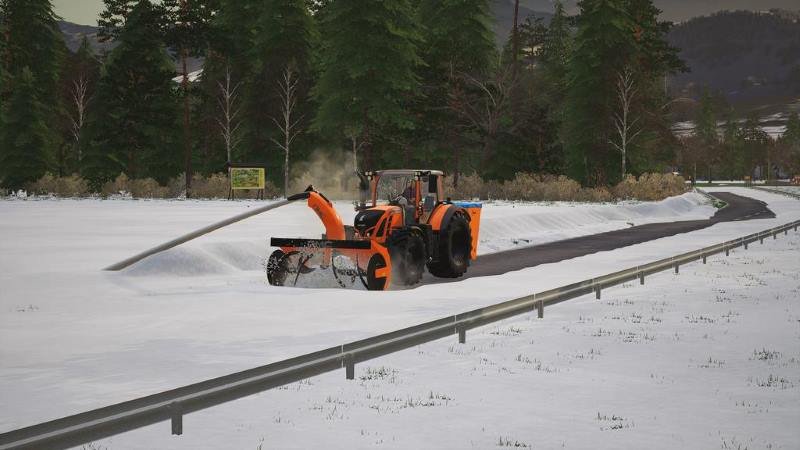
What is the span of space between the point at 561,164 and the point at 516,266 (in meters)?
42.7

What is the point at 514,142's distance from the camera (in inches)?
2381

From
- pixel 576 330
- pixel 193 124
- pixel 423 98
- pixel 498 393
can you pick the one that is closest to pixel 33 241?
pixel 576 330

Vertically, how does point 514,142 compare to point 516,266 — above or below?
above

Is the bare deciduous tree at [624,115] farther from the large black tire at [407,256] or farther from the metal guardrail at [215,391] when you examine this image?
the metal guardrail at [215,391]

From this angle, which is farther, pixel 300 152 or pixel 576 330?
pixel 300 152

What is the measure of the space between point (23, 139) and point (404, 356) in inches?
2184

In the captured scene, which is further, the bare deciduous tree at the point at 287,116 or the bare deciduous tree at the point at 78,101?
the bare deciduous tree at the point at 78,101

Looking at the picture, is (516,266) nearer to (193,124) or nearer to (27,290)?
(27,290)

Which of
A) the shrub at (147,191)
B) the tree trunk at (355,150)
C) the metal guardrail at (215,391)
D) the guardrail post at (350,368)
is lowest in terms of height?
the guardrail post at (350,368)

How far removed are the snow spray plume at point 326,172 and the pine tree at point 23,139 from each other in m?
16.9

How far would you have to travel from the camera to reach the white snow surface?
738 centimetres

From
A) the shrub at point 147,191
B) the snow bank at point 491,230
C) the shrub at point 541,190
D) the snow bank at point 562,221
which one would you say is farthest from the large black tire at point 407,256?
the shrub at point 147,191

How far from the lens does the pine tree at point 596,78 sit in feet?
216

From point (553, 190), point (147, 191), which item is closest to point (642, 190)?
point (553, 190)
